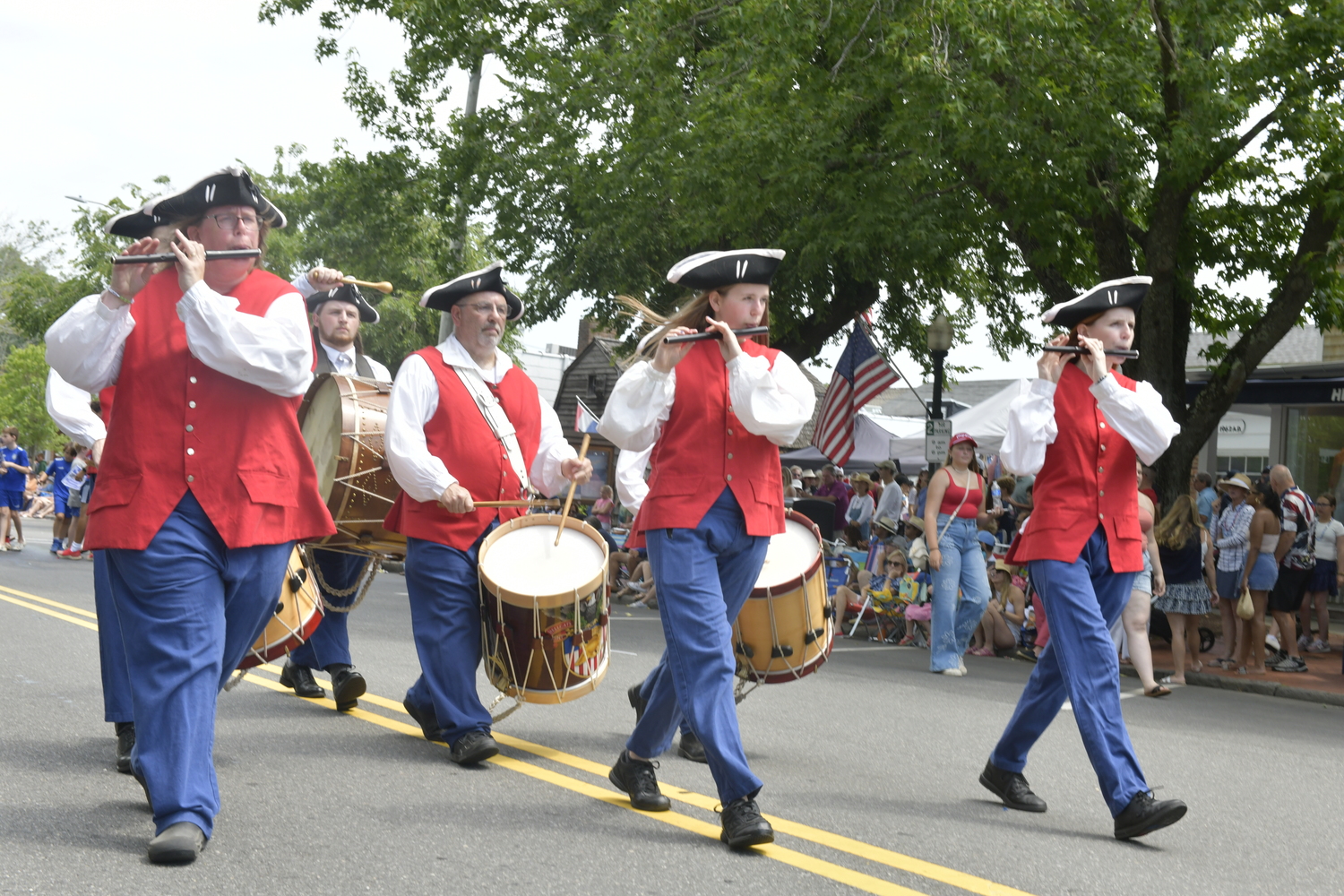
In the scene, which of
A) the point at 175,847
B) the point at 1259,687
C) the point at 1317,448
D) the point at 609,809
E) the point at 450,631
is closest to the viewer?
the point at 175,847

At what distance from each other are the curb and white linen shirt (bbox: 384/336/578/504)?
780cm

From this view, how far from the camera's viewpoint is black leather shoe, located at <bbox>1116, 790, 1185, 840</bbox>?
4.87 metres

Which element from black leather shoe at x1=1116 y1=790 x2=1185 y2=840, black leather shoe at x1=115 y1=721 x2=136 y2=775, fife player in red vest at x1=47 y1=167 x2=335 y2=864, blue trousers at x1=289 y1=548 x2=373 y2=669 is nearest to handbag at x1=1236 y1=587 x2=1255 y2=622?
black leather shoe at x1=1116 y1=790 x2=1185 y2=840

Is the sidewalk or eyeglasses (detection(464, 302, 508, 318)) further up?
eyeglasses (detection(464, 302, 508, 318))

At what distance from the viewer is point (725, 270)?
16.4 ft

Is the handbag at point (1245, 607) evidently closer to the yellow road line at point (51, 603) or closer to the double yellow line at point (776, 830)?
the double yellow line at point (776, 830)

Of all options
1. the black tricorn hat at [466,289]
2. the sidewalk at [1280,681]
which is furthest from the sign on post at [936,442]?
the black tricorn hat at [466,289]

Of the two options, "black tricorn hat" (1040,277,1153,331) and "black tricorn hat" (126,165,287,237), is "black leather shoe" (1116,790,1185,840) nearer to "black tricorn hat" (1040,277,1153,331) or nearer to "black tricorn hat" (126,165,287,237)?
"black tricorn hat" (1040,277,1153,331)

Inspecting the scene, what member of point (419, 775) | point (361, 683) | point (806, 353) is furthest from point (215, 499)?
point (806, 353)

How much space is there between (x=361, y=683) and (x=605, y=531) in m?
12.6

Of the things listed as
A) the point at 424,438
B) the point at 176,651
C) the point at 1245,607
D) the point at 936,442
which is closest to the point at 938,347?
the point at 936,442

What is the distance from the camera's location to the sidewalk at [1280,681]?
11578mm

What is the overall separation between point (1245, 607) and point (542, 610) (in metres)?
8.97

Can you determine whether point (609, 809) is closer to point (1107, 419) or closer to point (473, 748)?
point (473, 748)
